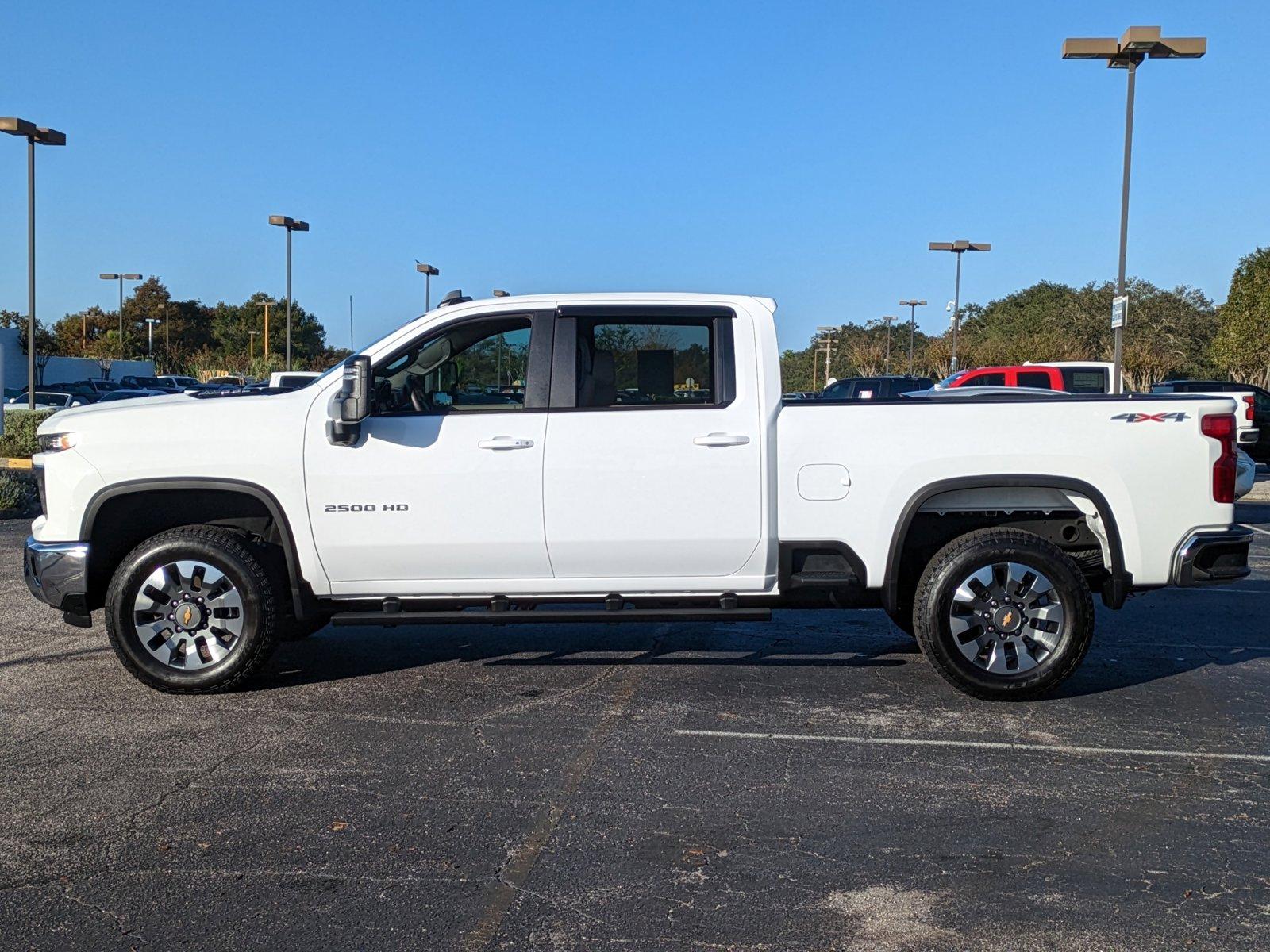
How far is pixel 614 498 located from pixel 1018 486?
208 centimetres

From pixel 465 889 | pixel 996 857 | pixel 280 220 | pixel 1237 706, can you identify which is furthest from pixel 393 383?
pixel 280 220

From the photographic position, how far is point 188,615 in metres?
6.35

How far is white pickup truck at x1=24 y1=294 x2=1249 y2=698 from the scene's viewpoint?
246 inches

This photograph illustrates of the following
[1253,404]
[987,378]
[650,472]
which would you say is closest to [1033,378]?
[987,378]

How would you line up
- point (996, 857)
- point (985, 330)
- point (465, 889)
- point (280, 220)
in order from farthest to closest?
point (985, 330)
point (280, 220)
point (996, 857)
point (465, 889)

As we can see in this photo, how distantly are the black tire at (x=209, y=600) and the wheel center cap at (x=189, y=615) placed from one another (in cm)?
9

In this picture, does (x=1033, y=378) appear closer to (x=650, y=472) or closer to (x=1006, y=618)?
(x=1006, y=618)

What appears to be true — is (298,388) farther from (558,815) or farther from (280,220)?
(280,220)

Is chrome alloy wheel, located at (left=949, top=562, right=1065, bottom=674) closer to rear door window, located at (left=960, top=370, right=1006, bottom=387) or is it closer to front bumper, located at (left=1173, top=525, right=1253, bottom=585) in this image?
front bumper, located at (left=1173, top=525, right=1253, bottom=585)

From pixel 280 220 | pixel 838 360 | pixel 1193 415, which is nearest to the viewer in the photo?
pixel 1193 415

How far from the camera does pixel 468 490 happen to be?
20.5 feet

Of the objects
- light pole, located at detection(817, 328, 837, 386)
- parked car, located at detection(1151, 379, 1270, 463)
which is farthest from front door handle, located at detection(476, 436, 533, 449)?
light pole, located at detection(817, 328, 837, 386)

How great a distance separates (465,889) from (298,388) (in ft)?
11.1

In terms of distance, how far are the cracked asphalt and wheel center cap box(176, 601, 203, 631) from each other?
15.6 inches
